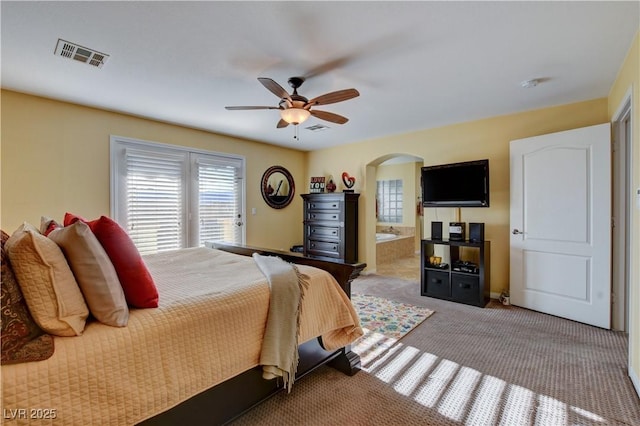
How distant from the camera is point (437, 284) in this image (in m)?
3.84

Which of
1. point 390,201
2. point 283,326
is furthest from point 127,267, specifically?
point 390,201

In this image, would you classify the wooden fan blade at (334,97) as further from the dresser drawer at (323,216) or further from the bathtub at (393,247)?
the bathtub at (393,247)

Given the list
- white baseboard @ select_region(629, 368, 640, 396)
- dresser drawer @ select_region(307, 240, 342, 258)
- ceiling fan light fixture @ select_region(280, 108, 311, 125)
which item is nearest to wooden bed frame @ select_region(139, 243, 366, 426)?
ceiling fan light fixture @ select_region(280, 108, 311, 125)

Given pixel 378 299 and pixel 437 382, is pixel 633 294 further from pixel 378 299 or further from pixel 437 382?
pixel 378 299

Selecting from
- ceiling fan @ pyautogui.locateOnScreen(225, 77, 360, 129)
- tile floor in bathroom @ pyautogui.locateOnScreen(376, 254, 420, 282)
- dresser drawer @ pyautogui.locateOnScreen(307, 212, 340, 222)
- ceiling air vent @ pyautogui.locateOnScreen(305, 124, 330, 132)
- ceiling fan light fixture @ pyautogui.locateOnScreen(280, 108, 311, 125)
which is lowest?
tile floor in bathroom @ pyautogui.locateOnScreen(376, 254, 420, 282)

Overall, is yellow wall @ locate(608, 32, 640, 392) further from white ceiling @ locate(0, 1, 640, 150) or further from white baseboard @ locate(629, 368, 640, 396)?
white ceiling @ locate(0, 1, 640, 150)

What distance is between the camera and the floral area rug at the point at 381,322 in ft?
8.14

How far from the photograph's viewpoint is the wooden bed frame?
52.2 inches

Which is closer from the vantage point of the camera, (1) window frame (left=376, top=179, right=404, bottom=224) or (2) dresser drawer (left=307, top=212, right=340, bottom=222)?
(2) dresser drawer (left=307, top=212, right=340, bottom=222)

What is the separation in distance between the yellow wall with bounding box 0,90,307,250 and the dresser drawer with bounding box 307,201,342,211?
7.32 ft

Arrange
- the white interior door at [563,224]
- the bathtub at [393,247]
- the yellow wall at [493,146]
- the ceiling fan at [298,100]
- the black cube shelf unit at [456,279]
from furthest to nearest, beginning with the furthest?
the bathtub at [393,247], the black cube shelf unit at [456,279], the yellow wall at [493,146], the white interior door at [563,224], the ceiling fan at [298,100]

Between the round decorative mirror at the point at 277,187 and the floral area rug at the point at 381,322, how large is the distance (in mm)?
2502

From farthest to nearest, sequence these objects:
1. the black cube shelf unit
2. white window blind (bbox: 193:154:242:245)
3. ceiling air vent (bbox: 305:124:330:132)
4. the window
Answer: white window blind (bbox: 193:154:242:245) < ceiling air vent (bbox: 305:124:330:132) < the window < the black cube shelf unit

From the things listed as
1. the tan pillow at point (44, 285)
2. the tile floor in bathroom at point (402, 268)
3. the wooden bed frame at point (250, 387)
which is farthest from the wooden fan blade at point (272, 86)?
the tile floor in bathroom at point (402, 268)
